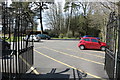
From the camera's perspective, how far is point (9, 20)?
394 centimetres

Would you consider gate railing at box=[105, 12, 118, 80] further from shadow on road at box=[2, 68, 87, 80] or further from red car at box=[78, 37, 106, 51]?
red car at box=[78, 37, 106, 51]

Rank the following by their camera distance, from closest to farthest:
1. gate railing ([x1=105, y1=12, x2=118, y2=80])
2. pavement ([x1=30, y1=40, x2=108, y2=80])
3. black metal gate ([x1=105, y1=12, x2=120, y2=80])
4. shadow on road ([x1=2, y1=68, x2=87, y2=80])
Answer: black metal gate ([x1=105, y1=12, x2=120, y2=80]) < gate railing ([x1=105, y1=12, x2=118, y2=80]) < shadow on road ([x1=2, y1=68, x2=87, y2=80]) < pavement ([x1=30, y1=40, x2=108, y2=80])

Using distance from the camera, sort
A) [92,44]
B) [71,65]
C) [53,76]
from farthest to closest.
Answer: [92,44], [71,65], [53,76]

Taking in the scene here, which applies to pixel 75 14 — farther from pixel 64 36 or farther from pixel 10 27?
pixel 10 27

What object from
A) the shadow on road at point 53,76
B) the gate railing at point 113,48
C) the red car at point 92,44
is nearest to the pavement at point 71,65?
the shadow on road at point 53,76

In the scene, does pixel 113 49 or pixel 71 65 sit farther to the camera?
pixel 71 65

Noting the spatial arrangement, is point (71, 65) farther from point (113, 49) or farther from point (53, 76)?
point (113, 49)

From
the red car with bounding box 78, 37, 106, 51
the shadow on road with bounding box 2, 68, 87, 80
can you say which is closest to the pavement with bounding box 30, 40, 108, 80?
the shadow on road with bounding box 2, 68, 87, 80

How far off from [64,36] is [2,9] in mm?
26450

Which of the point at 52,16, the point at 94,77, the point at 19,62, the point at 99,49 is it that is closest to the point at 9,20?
the point at 19,62

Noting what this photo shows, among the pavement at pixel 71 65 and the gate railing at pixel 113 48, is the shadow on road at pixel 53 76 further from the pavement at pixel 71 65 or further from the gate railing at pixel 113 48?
the gate railing at pixel 113 48

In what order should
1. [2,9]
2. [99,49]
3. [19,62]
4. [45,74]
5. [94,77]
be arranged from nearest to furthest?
1. [2,9]
2. [19,62]
3. [94,77]
4. [45,74]
5. [99,49]

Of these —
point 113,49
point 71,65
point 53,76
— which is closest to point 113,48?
point 113,49

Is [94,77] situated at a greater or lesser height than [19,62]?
lesser
